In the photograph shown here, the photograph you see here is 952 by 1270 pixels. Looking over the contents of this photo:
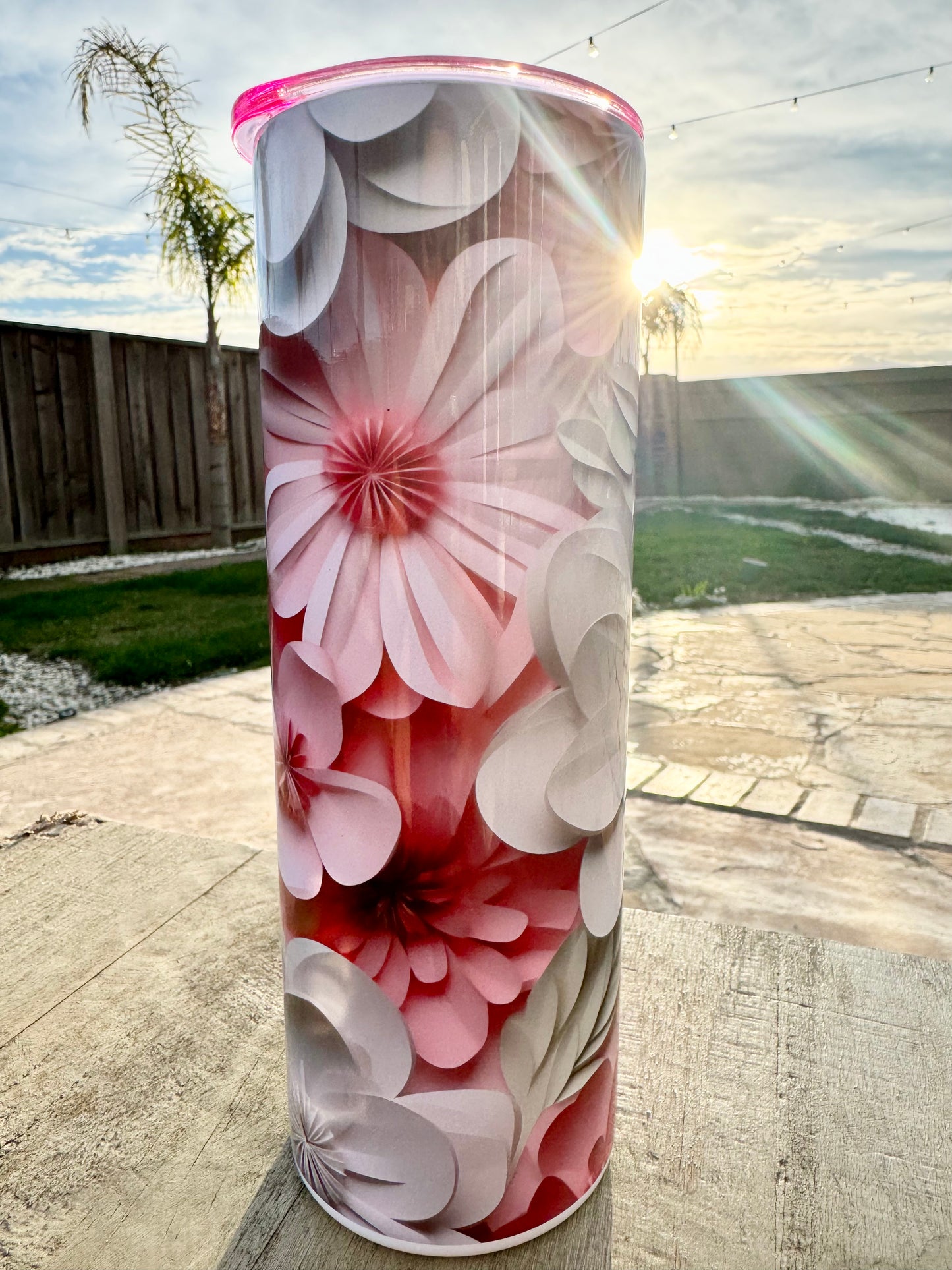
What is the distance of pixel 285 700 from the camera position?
0.77m

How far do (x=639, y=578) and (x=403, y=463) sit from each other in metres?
5.39

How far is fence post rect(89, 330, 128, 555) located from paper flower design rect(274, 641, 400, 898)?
19.8ft

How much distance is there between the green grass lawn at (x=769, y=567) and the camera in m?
5.63

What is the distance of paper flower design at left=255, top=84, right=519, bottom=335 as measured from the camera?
634 mm

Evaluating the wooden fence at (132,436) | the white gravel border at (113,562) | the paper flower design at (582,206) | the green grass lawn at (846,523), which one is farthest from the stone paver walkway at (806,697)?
the white gravel border at (113,562)

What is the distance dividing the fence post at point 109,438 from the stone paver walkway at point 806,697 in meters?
3.76

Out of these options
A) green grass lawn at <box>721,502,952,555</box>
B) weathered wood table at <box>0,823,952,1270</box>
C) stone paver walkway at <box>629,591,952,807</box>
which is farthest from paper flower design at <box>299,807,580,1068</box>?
green grass lawn at <box>721,502,952,555</box>

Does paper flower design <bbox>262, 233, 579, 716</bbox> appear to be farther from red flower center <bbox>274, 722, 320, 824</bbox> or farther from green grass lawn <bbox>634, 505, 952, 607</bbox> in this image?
green grass lawn <bbox>634, 505, 952, 607</bbox>

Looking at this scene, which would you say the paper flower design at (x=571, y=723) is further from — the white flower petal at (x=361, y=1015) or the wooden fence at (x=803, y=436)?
the wooden fence at (x=803, y=436)

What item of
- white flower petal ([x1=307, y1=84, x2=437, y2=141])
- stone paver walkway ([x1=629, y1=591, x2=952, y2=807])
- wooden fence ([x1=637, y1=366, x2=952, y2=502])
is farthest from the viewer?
wooden fence ([x1=637, y1=366, x2=952, y2=502])

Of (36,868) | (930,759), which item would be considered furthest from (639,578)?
(36,868)

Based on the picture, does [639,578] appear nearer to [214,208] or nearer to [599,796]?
[214,208]

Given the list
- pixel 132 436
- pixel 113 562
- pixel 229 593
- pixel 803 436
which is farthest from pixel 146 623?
pixel 803 436

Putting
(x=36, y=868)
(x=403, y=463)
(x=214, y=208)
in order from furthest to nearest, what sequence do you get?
(x=214, y=208), (x=36, y=868), (x=403, y=463)
